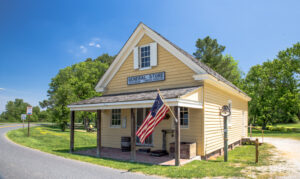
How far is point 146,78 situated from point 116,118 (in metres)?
3.26

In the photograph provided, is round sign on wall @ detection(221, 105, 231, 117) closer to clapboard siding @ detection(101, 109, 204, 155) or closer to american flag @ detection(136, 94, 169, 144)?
clapboard siding @ detection(101, 109, 204, 155)

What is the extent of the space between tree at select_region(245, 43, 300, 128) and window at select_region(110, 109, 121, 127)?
26676 mm

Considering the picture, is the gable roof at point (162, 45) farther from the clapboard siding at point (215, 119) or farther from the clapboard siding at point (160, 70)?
the clapboard siding at point (215, 119)

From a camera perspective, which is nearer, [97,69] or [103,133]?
[103,133]

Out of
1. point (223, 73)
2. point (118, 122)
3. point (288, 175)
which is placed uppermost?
point (223, 73)

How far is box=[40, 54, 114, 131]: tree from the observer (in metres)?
26.7

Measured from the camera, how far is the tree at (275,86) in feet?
102

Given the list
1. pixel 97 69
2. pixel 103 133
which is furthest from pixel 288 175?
pixel 97 69

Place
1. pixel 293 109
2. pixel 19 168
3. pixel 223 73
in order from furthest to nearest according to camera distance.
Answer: pixel 223 73, pixel 293 109, pixel 19 168

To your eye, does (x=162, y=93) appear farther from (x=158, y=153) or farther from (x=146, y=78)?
(x=158, y=153)

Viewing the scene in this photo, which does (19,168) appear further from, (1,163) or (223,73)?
(223,73)

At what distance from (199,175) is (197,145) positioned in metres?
3.41

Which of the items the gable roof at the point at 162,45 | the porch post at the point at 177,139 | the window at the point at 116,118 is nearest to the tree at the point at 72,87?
the gable roof at the point at 162,45

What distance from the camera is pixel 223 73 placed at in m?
34.9
